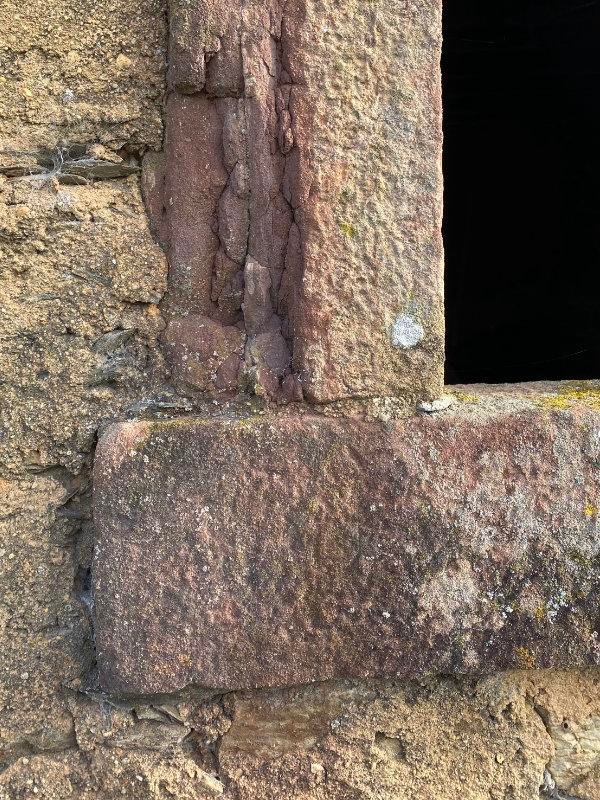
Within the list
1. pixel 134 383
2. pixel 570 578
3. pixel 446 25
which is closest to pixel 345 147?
pixel 134 383

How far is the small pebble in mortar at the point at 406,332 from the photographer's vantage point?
1.09 metres

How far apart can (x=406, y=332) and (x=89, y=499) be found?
0.54 m

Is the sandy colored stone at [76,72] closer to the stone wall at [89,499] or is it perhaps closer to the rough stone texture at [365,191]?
the stone wall at [89,499]

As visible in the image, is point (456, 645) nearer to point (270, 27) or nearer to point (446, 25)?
point (270, 27)

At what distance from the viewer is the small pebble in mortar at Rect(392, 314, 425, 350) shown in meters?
1.09

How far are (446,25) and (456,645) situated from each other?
78.8 inches

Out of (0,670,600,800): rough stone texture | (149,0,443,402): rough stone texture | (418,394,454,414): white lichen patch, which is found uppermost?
(149,0,443,402): rough stone texture

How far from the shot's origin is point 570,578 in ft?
3.53

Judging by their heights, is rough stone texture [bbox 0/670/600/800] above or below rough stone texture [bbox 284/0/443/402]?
below

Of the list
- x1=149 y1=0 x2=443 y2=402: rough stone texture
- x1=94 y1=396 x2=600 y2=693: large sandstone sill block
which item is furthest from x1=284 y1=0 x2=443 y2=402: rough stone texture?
x1=94 y1=396 x2=600 y2=693: large sandstone sill block

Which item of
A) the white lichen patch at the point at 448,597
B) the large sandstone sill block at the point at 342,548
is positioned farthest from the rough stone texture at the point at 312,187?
the white lichen patch at the point at 448,597

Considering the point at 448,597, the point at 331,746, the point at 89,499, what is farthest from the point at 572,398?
the point at 89,499

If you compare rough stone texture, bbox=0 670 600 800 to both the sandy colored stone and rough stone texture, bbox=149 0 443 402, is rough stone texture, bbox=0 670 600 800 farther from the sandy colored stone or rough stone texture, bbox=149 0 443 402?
the sandy colored stone

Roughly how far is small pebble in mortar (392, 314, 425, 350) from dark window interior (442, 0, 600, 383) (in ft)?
5.17
